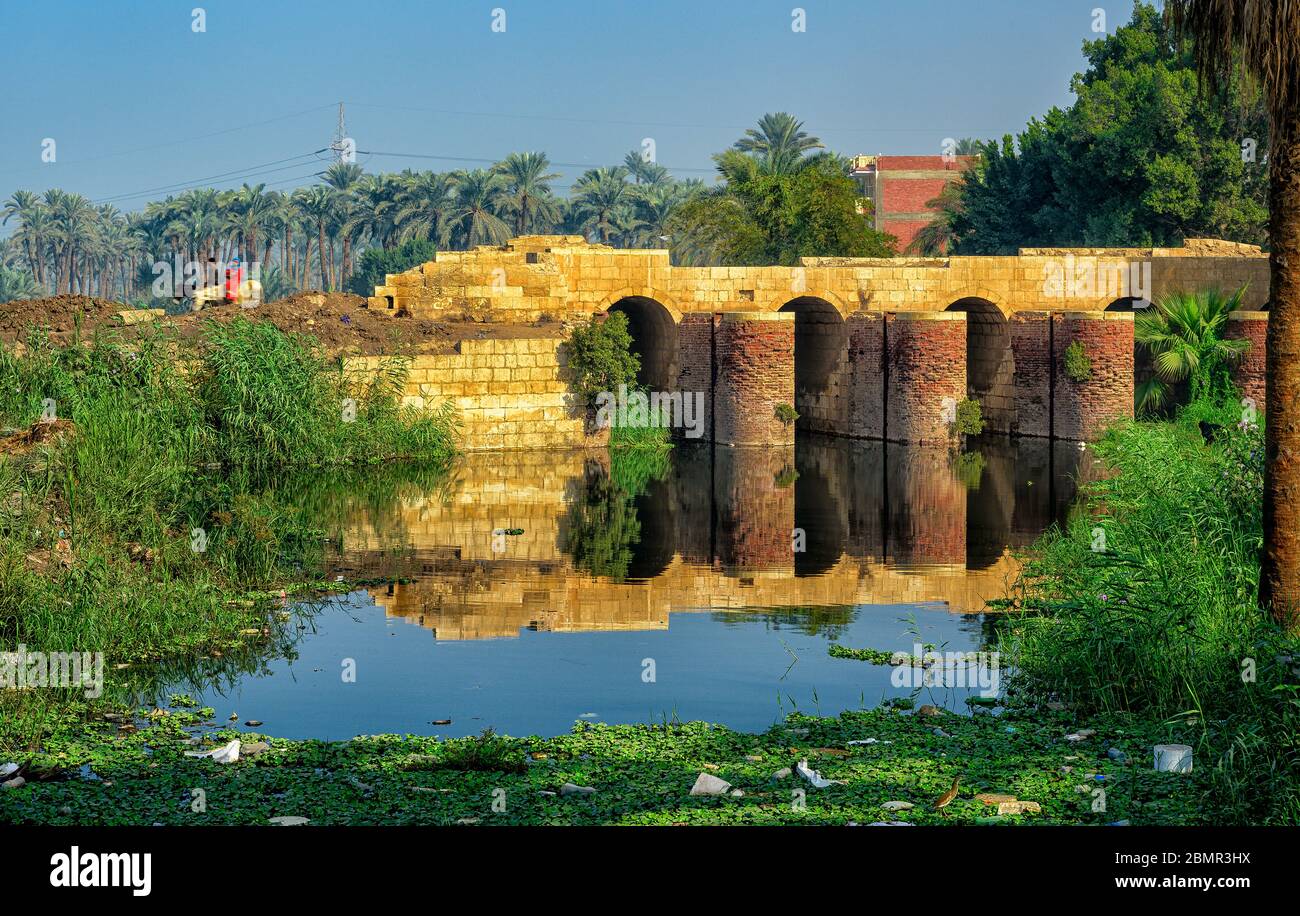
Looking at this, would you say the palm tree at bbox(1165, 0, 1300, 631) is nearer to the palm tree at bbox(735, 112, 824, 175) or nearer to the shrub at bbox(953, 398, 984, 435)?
the shrub at bbox(953, 398, 984, 435)

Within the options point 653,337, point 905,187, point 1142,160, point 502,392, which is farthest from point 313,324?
point 905,187

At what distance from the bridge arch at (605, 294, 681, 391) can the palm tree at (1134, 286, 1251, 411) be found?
851cm

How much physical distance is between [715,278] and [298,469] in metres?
10.1

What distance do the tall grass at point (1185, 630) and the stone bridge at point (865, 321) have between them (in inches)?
514

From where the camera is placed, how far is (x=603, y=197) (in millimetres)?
72188

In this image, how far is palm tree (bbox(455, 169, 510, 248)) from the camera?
213ft

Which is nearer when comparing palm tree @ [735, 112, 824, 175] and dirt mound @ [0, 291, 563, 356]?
dirt mound @ [0, 291, 563, 356]

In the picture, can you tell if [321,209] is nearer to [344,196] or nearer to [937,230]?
[344,196]

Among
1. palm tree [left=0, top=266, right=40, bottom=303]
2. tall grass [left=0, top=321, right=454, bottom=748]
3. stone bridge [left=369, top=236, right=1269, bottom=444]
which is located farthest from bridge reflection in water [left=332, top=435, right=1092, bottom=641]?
palm tree [left=0, top=266, right=40, bottom=303]

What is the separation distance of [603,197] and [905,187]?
606 inches

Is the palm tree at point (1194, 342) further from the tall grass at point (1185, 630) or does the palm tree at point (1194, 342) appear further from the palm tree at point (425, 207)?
the palm tree at point (425, 207)

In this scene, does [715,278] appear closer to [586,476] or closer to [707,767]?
[586,476]

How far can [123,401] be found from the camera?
61.0 feet
